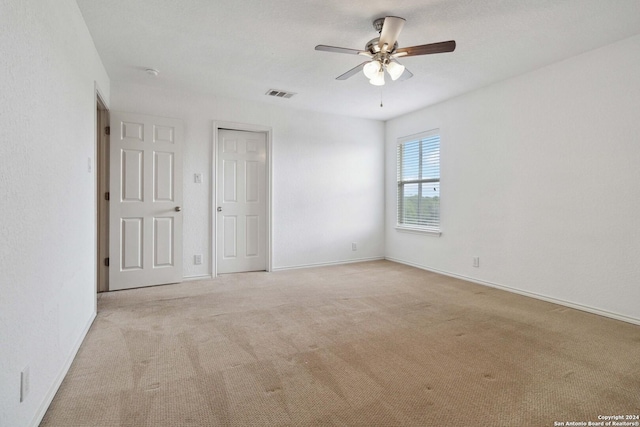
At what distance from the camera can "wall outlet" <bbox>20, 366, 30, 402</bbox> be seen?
4.60 ft

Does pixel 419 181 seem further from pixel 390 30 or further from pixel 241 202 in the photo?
pixel 390 30

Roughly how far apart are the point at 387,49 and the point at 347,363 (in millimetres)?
2402

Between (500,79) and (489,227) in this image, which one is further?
(489,227)

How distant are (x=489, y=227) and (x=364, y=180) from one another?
7.32 feet

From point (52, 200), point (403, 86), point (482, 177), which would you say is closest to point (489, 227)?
point (482, 177)

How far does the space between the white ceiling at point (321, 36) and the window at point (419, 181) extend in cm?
112

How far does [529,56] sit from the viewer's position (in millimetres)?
3234

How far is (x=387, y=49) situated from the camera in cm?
265

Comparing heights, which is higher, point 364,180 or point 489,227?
point 364,180

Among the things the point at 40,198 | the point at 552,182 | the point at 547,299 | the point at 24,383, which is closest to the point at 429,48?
the point at 552,182

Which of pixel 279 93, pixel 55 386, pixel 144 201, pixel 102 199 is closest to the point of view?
pixel 55 386

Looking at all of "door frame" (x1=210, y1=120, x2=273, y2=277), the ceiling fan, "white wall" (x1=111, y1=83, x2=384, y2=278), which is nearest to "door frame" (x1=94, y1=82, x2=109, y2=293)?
"white wall" (x1=111, y1=83, x2=384, y2=278)

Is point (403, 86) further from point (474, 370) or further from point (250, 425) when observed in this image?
point (250, 425)

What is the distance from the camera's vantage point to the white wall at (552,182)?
9.65 feet
